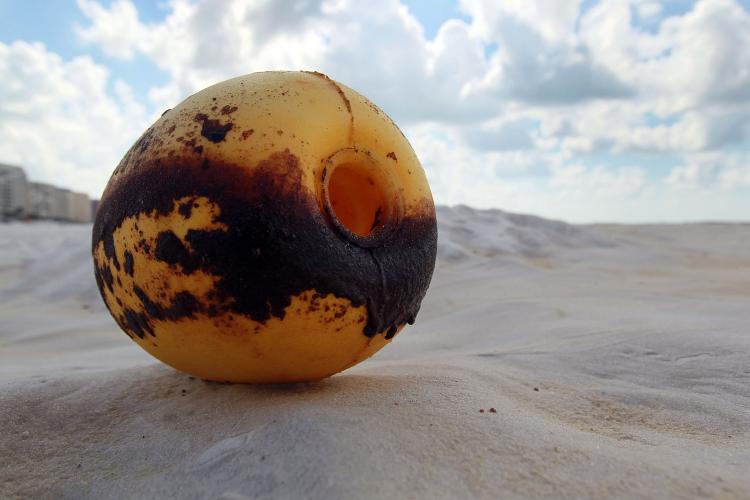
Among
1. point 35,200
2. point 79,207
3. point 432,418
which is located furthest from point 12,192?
point 432,418

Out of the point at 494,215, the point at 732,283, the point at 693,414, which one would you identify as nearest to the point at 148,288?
the point at 693,414

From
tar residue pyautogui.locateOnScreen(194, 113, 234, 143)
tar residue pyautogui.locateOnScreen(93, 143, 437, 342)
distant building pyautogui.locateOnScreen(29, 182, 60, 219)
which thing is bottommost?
tar residue pyautogui.locateOnScreen(93, 143, 437, 342)

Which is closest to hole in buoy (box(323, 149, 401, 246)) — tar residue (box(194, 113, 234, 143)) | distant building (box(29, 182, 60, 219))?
tar residue (box(194, 113, 234, 143))

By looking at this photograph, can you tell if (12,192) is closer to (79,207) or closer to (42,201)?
(42,201)

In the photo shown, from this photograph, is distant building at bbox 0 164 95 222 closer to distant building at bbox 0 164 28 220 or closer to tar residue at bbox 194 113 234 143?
distant building at bbox 0 164 28 220

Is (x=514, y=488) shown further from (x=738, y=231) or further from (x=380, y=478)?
(x=738, y=231)

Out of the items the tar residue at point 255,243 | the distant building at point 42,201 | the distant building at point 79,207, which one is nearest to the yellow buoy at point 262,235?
the tar residue at point 255,243
